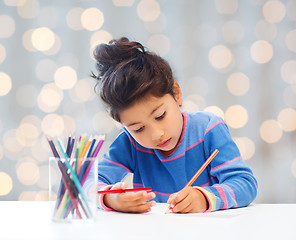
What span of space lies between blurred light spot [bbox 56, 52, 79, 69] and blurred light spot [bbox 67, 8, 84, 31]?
0.13 m

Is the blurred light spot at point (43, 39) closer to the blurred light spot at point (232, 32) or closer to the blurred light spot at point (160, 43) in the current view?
the blurred light spot at point (160, 43)

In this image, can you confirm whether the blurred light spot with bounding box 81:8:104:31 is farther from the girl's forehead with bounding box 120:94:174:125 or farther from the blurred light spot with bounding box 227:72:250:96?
the girl's forehead with bounding box 120:94:174:125

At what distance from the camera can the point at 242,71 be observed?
1900 mm

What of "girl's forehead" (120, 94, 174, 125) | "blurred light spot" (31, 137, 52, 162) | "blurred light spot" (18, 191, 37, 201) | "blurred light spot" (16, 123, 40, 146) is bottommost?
"blurred light spot" (18, 191, 37, 201)

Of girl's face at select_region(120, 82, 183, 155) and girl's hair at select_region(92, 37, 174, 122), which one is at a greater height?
girl's hair at select_region(92, 37, 174, 122)

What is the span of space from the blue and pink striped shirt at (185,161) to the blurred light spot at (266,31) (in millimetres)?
927

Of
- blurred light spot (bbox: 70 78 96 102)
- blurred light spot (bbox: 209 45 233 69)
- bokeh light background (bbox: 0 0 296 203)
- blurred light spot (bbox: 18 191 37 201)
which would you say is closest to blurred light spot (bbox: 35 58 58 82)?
bokeh light background (bbox: 0 0 296 203)

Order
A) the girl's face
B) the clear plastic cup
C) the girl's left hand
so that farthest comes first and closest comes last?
the girl's face → the girl's left hand → the clear plastic cup

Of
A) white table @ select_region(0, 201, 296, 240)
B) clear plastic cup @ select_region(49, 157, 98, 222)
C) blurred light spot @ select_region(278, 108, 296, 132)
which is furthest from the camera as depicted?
blurred light spot @ select_region(278, 108, 296, 132)

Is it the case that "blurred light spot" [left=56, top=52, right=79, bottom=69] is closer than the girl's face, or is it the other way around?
the girl's face

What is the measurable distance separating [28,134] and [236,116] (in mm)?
958

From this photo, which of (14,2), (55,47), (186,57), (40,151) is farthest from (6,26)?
(186,57)

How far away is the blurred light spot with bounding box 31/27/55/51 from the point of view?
192 centimetres

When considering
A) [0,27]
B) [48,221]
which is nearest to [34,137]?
[0,27]
